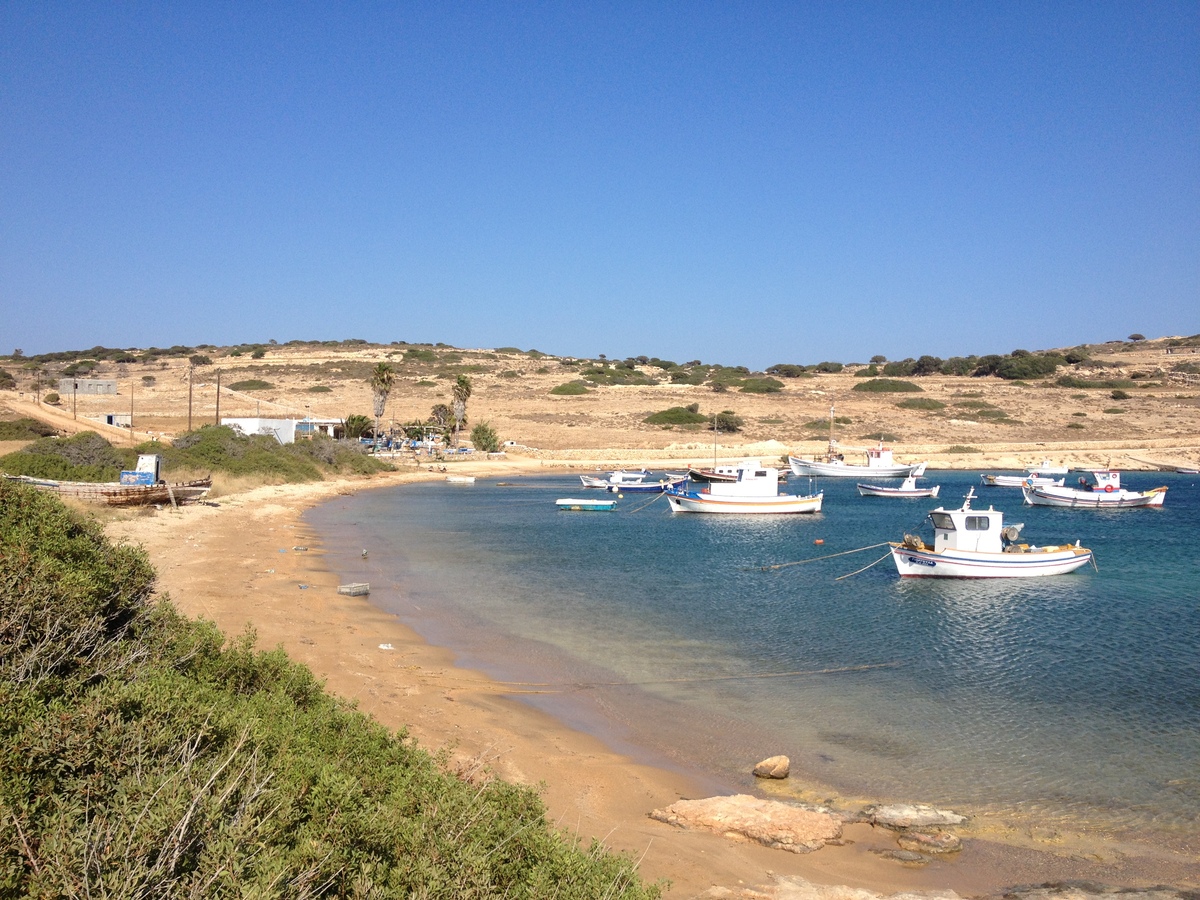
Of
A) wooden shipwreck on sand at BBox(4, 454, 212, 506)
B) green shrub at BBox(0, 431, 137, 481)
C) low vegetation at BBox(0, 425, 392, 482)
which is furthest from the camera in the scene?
low vegetation at BBox(0, 425, 392, 482)

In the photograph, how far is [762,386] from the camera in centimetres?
11381

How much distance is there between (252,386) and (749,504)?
3014 inches

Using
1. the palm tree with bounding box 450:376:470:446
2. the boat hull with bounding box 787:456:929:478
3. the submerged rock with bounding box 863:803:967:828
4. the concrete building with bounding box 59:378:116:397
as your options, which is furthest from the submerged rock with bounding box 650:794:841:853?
the concrete building with bounding box 59:378:116:397

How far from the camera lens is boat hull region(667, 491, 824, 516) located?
49156mm

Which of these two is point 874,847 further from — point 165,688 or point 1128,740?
point 165,688

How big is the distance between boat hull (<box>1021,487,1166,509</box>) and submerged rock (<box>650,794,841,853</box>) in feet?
169

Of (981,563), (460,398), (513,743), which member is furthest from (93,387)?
(513,743)

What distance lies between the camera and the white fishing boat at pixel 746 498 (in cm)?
4922

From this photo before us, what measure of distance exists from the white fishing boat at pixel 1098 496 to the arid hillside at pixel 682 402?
2510 centimetres

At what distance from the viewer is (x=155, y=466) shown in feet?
109

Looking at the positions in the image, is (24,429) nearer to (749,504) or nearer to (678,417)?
(749,504)

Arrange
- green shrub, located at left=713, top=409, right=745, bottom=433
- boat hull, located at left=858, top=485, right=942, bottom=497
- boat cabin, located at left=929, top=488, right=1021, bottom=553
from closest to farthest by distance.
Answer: boat cabin, located at left=929, top=488, right=1021, bottom=553
boat hull, located at left=858, top=485, right=942, bottom=497
green shrub, located at left=713, top=409, right=745, bottom=433

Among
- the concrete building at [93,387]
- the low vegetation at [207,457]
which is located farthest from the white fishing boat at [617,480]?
the concrete building at [93,387]

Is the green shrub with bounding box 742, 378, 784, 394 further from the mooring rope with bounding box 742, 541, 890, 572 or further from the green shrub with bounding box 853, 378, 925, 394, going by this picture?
the mooring rope with bounding box 742, 541, 890, 572
